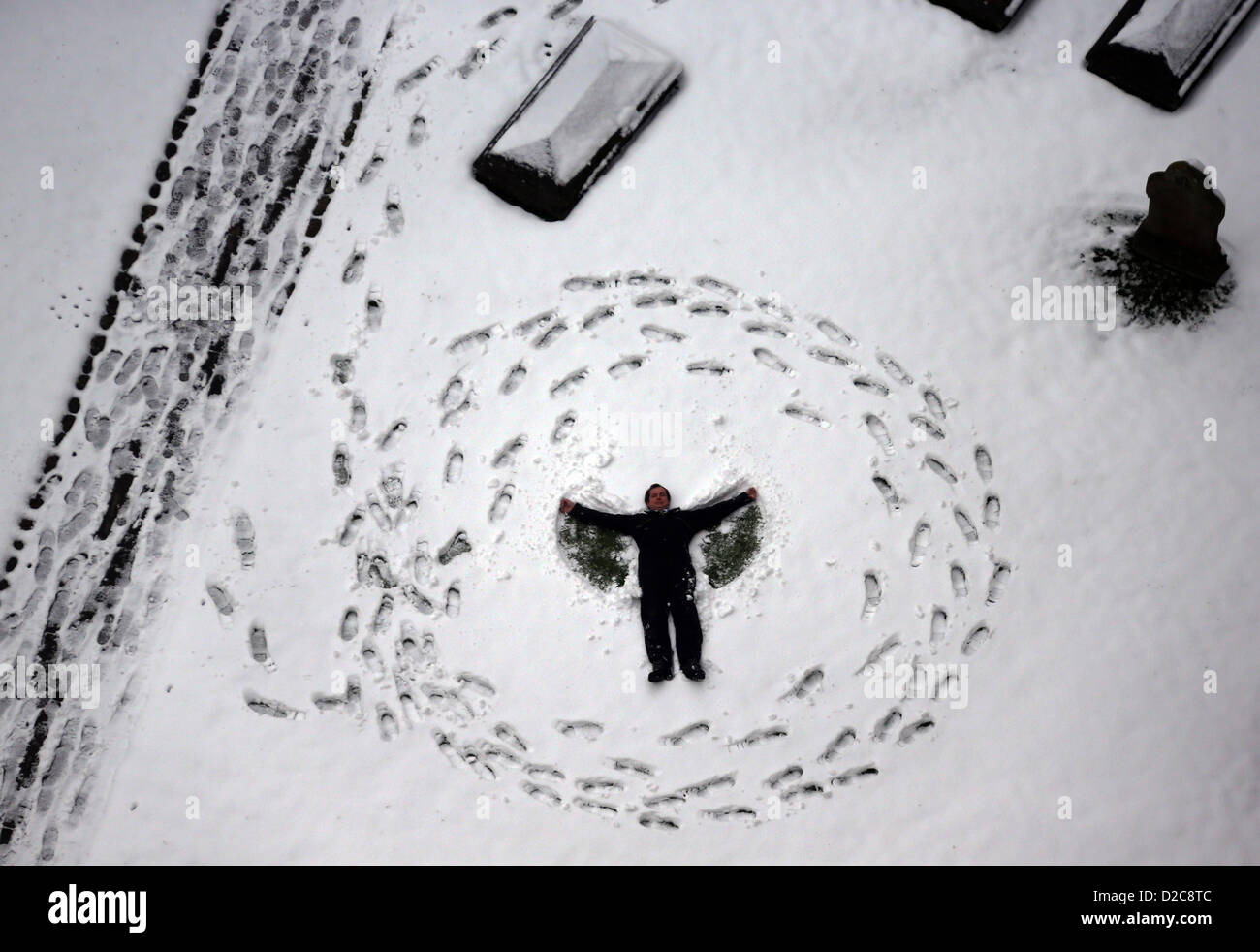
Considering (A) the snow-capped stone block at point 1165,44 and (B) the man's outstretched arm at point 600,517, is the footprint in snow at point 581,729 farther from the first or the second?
(A) the snow-capped stone block at point 1165,44

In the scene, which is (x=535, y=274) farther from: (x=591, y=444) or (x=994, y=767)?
(x=994, y=767)

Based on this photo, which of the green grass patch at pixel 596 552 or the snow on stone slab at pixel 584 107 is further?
the snow on stone slab at pixel 584 107

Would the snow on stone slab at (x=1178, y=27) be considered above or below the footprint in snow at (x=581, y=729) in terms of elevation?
above

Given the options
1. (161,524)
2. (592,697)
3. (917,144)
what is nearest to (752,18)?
(917,144)

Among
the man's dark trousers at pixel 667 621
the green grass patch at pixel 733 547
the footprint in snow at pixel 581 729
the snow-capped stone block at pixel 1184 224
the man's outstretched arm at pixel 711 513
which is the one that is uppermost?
the snow-capped stone block at pixel 1184 224

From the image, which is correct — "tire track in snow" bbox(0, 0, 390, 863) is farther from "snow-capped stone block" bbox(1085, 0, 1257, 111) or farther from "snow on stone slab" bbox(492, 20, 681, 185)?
"snow-capped stone block" bbox(1085, 0, 1257, 111)

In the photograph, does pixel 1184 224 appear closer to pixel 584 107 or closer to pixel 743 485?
pixel 743 485

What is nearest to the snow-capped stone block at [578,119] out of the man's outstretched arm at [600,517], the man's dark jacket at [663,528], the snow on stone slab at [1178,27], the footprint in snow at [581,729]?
the man's outstretched arm at [600,517]
